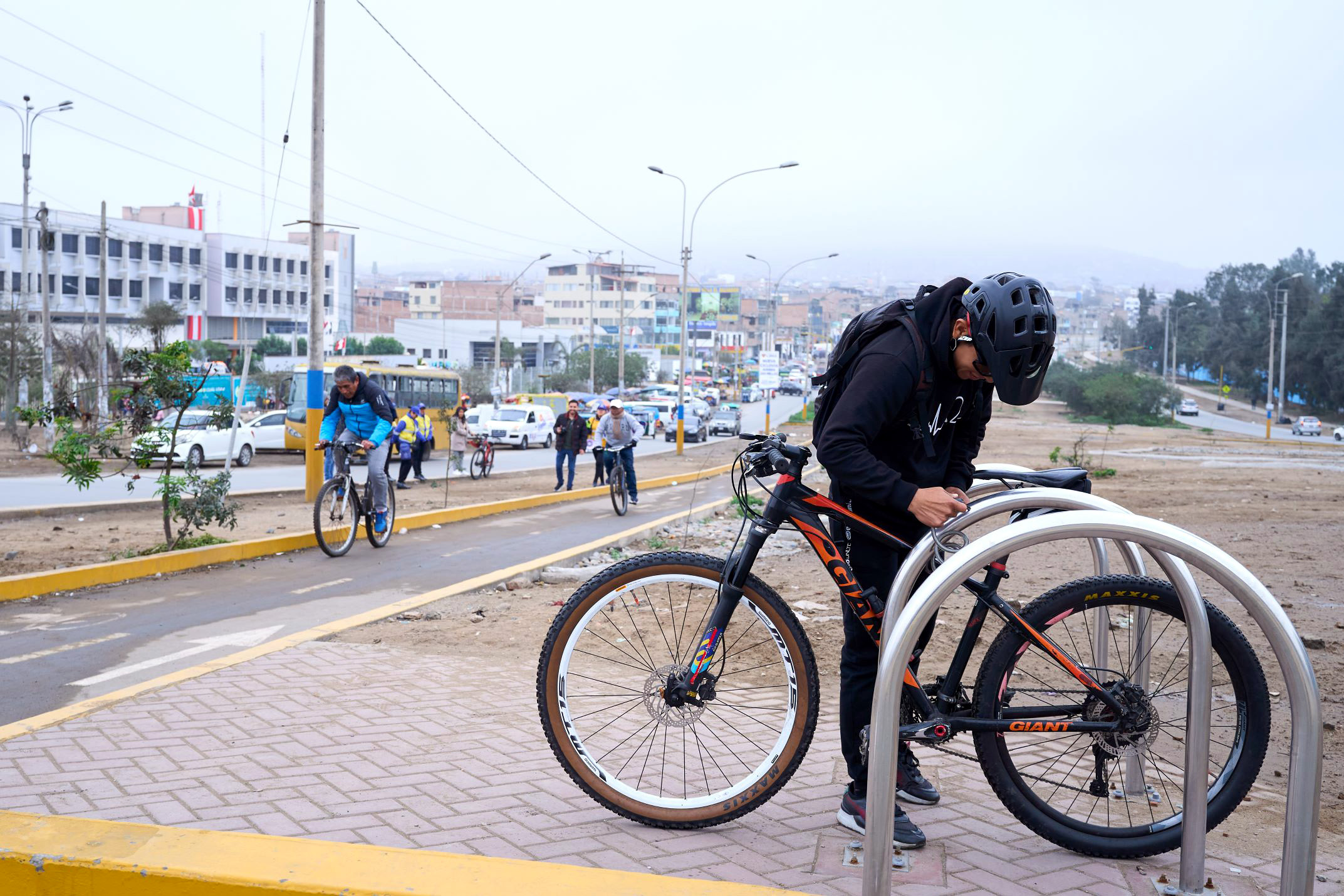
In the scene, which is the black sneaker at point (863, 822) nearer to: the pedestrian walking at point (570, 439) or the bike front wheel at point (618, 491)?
the bike front wheel at point (618, 491)

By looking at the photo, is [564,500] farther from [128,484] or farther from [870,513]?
[870,513]

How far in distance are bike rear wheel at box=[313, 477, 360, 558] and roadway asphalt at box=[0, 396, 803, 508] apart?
202 cm

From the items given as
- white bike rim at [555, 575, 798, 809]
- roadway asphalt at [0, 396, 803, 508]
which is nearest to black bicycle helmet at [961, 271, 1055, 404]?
white bike rim at [555, 575, 798, 809]

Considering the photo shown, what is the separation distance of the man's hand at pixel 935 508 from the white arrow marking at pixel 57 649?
5321mm

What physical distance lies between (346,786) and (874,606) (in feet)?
6.40

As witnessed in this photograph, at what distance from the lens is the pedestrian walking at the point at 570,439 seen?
70.9 feet

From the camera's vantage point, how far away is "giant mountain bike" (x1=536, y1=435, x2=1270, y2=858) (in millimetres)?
3264

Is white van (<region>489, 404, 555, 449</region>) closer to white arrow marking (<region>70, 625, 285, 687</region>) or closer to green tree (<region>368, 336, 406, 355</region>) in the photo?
white arrow marking (<region>70, 625, 285, 687</region>)

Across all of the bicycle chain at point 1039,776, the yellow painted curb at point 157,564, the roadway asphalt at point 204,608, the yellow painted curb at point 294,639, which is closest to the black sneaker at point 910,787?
the bicycle chain at point 1039,776

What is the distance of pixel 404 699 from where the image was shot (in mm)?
5176

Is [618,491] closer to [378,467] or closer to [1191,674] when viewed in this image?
[378,467]

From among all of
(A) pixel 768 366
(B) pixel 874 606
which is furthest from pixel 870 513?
(A) pixel 768 366

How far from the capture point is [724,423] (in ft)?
186

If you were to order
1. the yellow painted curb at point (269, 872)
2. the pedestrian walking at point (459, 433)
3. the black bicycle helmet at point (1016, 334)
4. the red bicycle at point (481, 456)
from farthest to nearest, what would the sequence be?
the red bicycle at point (481, 456)
the pedestrian walking at point (459, 433)
the black bicycle helmet at point (1016, 334)
the yellow painted curb at point (269, 872)
